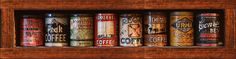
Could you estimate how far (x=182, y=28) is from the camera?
125 cm

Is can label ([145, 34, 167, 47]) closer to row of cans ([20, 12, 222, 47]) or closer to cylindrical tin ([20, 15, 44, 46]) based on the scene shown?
row of cans ([20, 12, 222, 47])

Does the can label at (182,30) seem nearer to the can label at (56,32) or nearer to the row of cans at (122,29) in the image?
the row of cans at (122,29)

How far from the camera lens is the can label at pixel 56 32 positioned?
1.25 meters

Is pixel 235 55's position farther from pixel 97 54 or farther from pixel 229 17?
pixel 97 54

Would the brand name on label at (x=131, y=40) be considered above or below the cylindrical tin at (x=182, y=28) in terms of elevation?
below

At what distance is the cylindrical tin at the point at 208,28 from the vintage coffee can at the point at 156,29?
0.10 metres

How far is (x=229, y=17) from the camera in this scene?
123 centimetres

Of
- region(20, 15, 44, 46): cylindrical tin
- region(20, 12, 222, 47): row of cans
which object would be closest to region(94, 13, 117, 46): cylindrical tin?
region(20, 12, 222, 47): row of cans

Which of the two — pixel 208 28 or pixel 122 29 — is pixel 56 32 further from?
pixel 208 28

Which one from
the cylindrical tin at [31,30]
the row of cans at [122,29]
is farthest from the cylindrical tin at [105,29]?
the cylindrical tin at [31,30]

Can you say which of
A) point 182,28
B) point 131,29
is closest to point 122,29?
point 131,29

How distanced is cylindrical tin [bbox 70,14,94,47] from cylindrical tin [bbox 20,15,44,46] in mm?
94

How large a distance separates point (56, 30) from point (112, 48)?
166mm

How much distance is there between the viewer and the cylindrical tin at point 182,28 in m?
1.25
